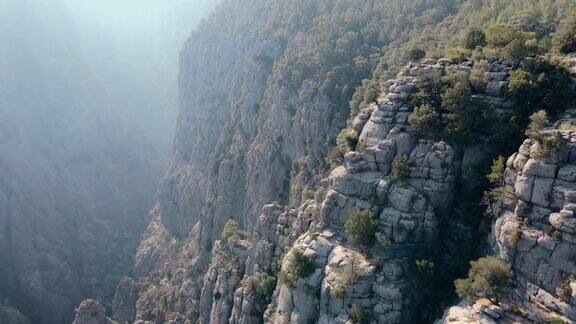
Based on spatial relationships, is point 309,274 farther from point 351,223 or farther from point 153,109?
point 153,109

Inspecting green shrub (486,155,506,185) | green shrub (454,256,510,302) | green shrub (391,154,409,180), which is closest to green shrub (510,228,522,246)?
green shrub (454,256,510,302)

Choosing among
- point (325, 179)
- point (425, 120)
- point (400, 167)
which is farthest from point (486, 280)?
point (325, 179)

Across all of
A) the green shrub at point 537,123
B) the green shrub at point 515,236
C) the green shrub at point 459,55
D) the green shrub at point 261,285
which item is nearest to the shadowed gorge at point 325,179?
the green shrub at point 515,236

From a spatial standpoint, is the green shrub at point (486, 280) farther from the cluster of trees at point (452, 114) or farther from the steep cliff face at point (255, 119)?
the steep cliff face at point (255, 119)

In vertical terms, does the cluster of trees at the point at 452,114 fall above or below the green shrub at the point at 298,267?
above

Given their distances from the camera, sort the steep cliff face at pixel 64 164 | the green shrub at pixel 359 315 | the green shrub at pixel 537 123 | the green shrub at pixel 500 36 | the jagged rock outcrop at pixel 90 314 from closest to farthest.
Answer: the green shrub at pixel 537 123
the green shrub at pixel 359 315
the green shrub at pixel 500 36
the jagged rock outcrop at pixel 90 314
the steep cliff face at pixel 64 164

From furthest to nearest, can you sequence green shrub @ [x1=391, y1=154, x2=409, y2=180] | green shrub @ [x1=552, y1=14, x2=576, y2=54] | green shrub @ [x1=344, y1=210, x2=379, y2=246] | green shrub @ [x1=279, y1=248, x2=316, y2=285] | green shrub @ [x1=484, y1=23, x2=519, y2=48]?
green shrub @ [x1=484, y1=23, x2=519, y2=48], green shrub @ [x1=279, y1=248, x2=316, y2=285], green shrub @ [x1=552, y1=14, x2=576, y2=54], green shrub @ [x1=391, y1=154, x2=409, y2=180], green shrub @ [x1=344, y1=210, x2=379, y2=246]

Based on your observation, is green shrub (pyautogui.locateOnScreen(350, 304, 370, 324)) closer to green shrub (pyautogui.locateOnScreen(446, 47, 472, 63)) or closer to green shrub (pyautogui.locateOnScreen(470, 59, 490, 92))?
green shrub (pyautogui.locateOnScreen(470, 59, 490, 92))
